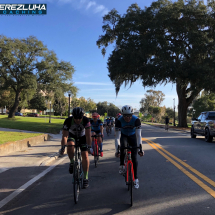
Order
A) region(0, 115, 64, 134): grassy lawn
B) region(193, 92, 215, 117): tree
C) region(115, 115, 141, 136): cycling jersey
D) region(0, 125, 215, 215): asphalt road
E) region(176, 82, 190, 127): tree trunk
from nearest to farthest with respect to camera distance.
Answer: region(0, 125, 215, 215): asphalt road < region(115, 115, 141, 136): cycling jersey < region(0, 115, 64, 134): grassy lawn < region(176, 82, 190, 127): tree trunk < region(193, 92, 215, 117): tree

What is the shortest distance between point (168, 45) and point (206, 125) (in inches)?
594

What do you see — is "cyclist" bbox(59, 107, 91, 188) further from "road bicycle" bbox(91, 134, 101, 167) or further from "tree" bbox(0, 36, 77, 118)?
"tree" bbox(0, 36, 77, 118)

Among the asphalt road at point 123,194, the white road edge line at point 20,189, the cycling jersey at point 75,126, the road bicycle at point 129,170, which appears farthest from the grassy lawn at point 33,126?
the road bicycle at point 129,170

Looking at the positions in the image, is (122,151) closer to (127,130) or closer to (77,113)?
(127,130)

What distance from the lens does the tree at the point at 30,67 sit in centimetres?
3669

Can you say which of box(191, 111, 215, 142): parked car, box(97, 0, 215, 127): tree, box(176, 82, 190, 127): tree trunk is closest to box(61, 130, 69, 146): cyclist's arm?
box(191, 111, 215, 142): parked car

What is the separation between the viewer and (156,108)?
93.4 m

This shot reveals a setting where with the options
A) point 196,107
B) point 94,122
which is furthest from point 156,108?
point 94,122

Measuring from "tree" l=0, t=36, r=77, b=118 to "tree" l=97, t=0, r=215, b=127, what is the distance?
11.9m

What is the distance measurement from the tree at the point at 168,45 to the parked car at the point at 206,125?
10.3m

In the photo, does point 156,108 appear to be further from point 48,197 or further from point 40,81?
point 48,197

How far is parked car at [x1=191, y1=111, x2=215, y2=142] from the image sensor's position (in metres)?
15.0

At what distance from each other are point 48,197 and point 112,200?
1.34 meters

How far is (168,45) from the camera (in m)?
28.3
